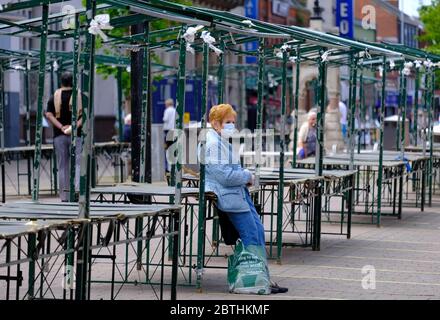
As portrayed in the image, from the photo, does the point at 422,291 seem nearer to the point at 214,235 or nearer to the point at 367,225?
the point at 214,235

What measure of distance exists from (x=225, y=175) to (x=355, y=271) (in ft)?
8.37

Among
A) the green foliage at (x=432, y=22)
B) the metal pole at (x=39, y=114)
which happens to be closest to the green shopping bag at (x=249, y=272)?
the metal pole at (x=39, y=114)

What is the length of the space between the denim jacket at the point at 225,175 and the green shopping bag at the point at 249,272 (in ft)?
1.17

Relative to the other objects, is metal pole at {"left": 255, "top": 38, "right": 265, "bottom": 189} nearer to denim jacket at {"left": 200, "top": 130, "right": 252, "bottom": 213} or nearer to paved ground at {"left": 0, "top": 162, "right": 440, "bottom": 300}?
paved ground at {"left": 0, "top": 162, "right": 440, "bottom": 300}

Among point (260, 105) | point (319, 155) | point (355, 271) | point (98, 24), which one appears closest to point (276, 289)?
point (355, 271)

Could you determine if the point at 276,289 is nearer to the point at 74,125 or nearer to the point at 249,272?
the point at 249,272

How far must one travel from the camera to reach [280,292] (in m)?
13.1

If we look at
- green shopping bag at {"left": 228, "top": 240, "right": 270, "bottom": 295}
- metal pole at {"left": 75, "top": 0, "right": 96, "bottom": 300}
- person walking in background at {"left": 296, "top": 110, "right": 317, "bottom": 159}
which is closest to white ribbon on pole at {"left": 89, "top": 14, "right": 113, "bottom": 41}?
metal pole at {"left": 75, "top": 0, "right": 96, "bottom": 300}

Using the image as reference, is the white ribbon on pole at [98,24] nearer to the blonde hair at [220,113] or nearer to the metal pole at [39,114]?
the metal pole at [39,114]

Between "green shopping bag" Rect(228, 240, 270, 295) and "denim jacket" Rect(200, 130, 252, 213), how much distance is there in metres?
0.36

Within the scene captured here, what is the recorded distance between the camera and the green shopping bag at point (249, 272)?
12922 millimetres
